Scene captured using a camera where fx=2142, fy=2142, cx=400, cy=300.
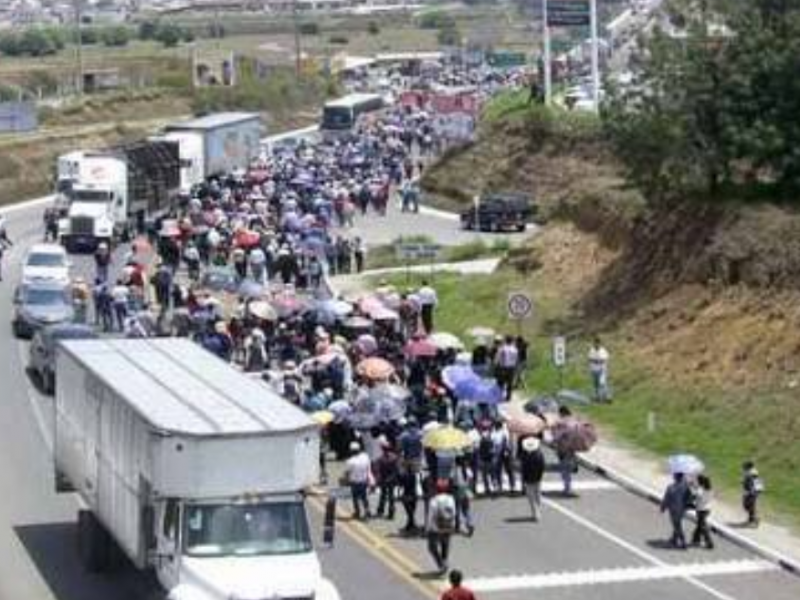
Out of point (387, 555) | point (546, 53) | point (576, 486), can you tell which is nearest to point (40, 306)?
point (576, 486)

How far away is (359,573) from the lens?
2619 centimetres

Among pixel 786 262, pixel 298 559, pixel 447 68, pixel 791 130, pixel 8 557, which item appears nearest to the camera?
pixel 298 559

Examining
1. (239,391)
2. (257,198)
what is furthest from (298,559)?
(257,198)

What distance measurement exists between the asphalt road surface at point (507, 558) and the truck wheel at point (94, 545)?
17cm

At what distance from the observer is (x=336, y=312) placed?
42312 mm

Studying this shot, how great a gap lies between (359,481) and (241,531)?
8342 millimetres

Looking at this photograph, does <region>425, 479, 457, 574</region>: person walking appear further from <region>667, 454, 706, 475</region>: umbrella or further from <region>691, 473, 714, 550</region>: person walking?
<region>691, 473, 714, 550</region>: person walking

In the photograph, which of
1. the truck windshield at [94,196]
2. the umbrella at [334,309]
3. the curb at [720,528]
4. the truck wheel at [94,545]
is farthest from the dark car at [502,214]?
the truck wheel at [94,545]

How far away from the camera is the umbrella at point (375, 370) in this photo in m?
34.1

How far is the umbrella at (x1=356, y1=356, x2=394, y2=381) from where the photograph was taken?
34.1 metres

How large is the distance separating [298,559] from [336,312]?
2202 cm

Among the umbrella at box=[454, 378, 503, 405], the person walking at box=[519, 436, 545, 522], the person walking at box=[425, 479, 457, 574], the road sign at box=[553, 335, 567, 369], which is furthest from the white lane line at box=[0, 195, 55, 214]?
the person walking at box=[425, 479, 457, 574]

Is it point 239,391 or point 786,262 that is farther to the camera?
point 786,262

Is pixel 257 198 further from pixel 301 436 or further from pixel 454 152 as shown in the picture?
pixel 301 436
